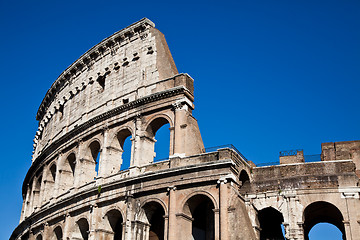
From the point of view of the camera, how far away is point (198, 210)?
2338 centimetres

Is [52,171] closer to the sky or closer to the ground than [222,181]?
closer to the sky

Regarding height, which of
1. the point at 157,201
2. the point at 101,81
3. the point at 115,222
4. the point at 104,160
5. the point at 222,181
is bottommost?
the point at 115,222

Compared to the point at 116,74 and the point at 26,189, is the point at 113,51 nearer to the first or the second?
the point at 116,74

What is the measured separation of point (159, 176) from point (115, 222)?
4.13 m

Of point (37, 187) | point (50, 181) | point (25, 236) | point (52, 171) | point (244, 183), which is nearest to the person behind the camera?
point (244, 183)

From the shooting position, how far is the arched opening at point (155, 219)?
22.2 m

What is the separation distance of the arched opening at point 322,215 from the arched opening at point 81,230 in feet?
38.2

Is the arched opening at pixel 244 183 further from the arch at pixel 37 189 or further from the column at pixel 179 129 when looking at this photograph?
the arch at pixel 37 189

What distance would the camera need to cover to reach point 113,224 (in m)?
23.8

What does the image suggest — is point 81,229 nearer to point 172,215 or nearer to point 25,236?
point 172,215

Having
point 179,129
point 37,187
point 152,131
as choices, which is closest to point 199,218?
point 179,129

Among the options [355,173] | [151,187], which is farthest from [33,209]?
[355,173]

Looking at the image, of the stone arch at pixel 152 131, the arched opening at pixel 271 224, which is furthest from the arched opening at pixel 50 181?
the arched opening at pixel 271 224

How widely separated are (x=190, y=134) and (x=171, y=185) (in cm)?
288
